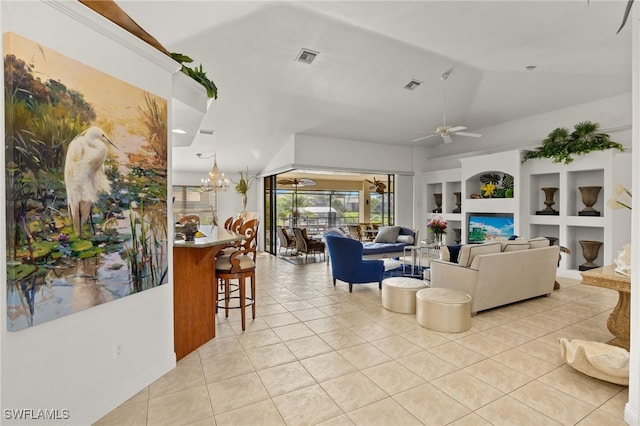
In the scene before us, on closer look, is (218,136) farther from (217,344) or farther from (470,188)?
(470,188)

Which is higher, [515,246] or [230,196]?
[230,196]

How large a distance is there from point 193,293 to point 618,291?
3.99 metres

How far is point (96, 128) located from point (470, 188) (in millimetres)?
7911

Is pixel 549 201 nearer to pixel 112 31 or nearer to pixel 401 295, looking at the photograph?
pixel 401 295

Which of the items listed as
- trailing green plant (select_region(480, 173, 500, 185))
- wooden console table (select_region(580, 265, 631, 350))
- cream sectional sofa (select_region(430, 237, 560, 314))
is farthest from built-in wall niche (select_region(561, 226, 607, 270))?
wooden console table (select_region(580, 265, 631, 350))

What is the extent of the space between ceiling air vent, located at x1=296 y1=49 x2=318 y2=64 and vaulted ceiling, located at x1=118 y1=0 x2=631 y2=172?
0.30ft

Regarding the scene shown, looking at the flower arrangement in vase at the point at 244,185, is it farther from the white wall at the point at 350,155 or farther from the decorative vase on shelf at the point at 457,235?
the decorative vase on shelf at the point at 457,235

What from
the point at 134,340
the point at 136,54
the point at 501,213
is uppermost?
the point at 136,54

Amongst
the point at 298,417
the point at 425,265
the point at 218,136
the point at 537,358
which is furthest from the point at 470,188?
the point at 298,417

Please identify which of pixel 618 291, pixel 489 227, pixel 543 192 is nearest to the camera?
pixel 618 291

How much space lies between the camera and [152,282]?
8.13 ft

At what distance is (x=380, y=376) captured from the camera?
2617 millimetres

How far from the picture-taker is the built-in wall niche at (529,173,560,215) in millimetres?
6687

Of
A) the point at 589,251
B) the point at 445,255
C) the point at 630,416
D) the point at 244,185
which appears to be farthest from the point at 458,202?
the point at 630,416
